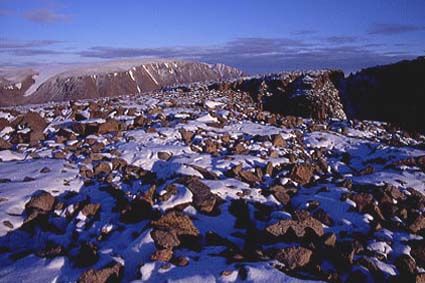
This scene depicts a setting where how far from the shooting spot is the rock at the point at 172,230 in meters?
5.87

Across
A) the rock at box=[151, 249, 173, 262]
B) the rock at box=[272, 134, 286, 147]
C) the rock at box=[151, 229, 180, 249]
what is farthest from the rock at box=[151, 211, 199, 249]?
the rock at box=[272, 134, 286, 147]

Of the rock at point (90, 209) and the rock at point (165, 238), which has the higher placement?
the rock at point (165, 238)

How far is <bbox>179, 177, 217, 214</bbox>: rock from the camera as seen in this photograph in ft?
23.8

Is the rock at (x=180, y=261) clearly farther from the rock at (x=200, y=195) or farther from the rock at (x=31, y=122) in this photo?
the rock at (x=31, y=122)

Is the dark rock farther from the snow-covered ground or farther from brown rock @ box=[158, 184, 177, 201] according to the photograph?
brown rock @ box=[158, 184, 177, 201]

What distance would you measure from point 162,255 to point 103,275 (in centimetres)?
83

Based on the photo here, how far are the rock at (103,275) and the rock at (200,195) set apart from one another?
2.33 m

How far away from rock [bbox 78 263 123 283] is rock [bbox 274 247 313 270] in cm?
219

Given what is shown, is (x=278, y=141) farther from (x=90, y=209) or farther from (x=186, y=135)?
(x=90, y=209)

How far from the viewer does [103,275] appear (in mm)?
5031

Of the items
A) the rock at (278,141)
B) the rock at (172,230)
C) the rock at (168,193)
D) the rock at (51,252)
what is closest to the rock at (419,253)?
the rock at (172,230)

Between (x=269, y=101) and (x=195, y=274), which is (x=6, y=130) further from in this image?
(x=269, y=101)

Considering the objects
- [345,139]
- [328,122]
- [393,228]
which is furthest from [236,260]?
[328,122]

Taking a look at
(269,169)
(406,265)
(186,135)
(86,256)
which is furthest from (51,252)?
(186,135)
